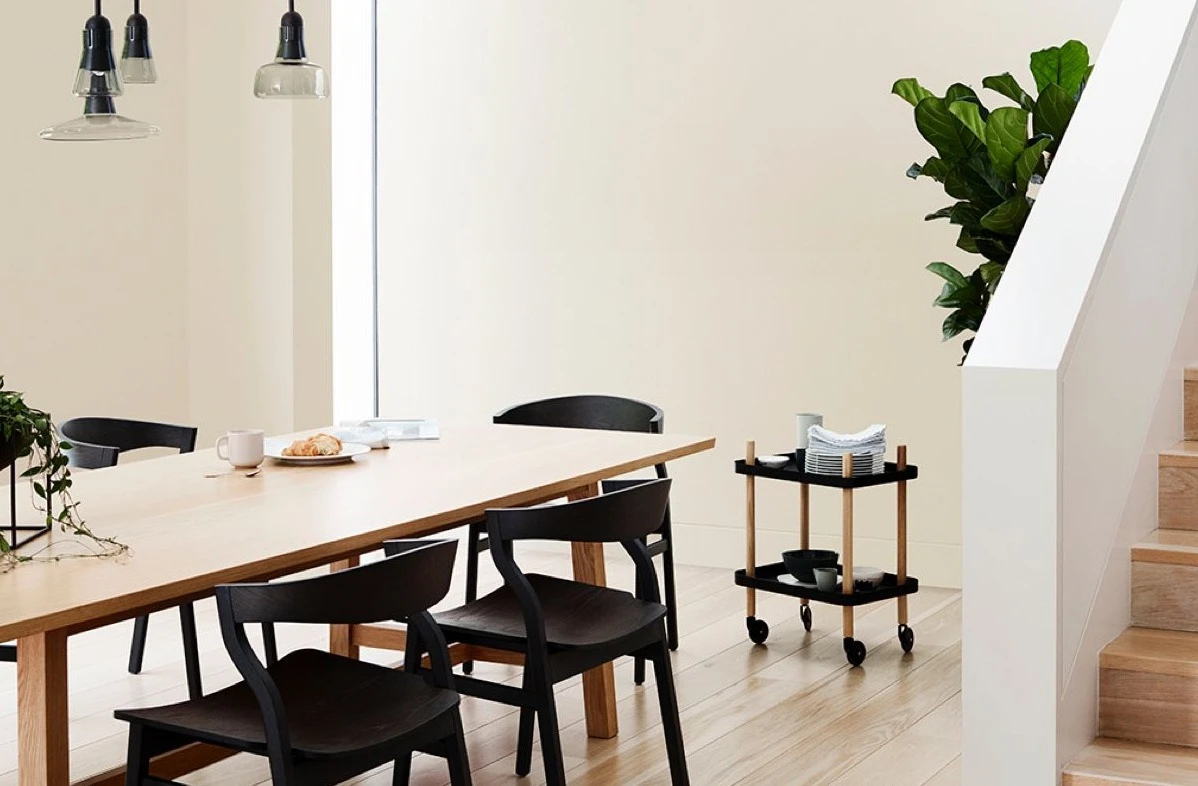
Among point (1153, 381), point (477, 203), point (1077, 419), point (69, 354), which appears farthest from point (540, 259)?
point (1077, 419)

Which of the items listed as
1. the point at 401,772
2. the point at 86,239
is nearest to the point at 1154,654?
the point at 401,772

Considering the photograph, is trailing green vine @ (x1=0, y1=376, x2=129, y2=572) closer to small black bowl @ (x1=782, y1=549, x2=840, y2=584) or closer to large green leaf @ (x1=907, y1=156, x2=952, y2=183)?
large green leaf @ (x1=907, y1=156, x2=952, y2=183)

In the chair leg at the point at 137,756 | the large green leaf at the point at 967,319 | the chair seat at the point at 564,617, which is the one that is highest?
the large green leaf at the point at 967,319

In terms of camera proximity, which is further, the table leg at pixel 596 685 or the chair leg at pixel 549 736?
the table leg at pixel 596 685

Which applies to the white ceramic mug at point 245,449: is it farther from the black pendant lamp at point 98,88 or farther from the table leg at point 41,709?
the table leg at point 41,709

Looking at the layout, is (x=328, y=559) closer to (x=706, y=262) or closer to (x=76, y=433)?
(x=76, y=433)

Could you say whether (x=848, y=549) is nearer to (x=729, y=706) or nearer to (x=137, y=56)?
(x=729, y=706)

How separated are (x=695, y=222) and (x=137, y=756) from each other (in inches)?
155

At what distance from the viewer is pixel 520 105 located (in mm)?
6391

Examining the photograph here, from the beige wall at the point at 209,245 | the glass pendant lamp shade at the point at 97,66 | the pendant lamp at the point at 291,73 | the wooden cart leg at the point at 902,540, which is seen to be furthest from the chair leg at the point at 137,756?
the beige wall at the point at 209,245

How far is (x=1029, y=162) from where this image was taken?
12.7 ft

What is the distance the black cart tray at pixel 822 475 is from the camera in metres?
4.65

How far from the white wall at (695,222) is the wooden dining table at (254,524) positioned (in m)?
1.80

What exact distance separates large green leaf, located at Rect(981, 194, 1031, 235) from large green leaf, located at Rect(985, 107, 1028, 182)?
113mm
